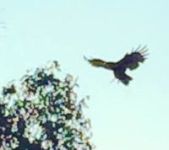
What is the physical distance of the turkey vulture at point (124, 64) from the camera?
1498 cm

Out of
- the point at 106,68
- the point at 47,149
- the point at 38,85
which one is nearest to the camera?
the point at 106,68

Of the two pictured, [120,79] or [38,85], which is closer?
[120,79]

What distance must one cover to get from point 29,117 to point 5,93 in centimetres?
239

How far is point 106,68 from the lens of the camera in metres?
16.2

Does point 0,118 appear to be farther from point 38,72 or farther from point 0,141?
point 38,72

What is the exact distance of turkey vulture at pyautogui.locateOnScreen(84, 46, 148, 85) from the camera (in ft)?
49.1

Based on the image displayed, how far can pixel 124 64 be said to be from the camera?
634 inches

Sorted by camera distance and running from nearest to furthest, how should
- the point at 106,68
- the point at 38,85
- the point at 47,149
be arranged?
the point at 106,68 → the point at 47,149 → the point at 38,85

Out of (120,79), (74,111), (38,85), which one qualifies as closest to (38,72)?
(38,85)

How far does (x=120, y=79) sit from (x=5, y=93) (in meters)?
25.1

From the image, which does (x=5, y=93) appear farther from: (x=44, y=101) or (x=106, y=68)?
(x=106, y=68)

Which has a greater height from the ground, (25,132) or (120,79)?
(25,132)

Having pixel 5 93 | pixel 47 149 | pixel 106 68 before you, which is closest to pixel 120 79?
pixel 106 68

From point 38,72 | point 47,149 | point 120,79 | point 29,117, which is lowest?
point 120,79
